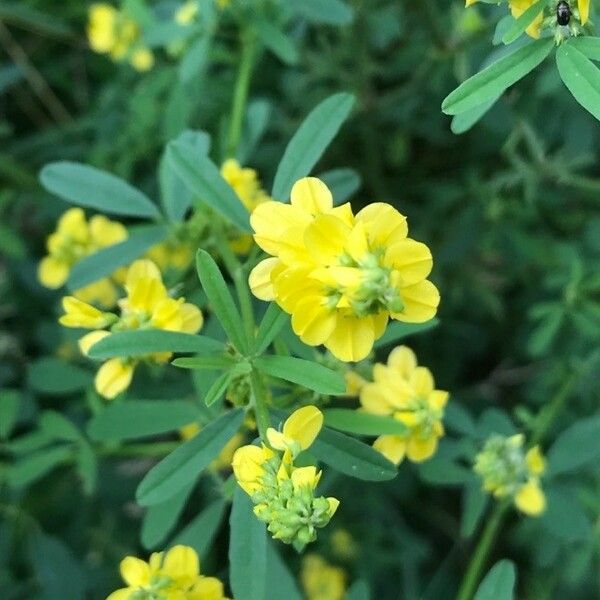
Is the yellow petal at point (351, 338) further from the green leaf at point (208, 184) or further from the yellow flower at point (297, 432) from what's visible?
the green leaf at point (208, 184)

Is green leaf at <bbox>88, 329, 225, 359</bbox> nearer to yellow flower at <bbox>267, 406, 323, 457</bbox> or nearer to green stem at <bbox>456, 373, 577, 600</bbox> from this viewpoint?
yellow flower at <bbox>267, 406, 323, 457</bbox>

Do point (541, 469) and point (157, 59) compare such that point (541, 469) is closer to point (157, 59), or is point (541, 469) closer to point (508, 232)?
point (508, 232)

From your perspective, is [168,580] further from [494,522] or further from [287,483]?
[494,522]

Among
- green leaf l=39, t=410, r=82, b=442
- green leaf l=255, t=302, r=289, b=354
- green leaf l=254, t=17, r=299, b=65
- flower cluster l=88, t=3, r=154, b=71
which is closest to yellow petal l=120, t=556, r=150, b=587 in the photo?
green leaf l=255, t=302, r=289, b=354

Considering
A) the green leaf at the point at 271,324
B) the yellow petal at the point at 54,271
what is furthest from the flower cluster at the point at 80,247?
the green leaf at the point at 271,324

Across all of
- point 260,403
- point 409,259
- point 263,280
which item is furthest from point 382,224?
point 260,403
